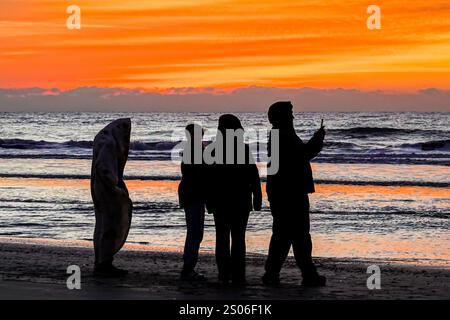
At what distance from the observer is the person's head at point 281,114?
891cm

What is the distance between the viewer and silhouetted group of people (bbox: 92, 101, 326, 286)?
895 cm

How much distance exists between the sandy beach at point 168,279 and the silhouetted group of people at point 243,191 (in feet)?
1.01

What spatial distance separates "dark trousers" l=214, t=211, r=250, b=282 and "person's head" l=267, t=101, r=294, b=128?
100cm

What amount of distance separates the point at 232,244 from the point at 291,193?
2.76 feet

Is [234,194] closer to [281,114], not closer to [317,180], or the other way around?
[281,114]

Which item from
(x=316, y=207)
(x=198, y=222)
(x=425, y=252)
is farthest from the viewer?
(x=316, y=207)

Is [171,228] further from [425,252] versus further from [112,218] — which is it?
[112,218]

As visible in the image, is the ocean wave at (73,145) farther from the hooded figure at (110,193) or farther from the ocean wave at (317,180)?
the hooded figure at (110,193)

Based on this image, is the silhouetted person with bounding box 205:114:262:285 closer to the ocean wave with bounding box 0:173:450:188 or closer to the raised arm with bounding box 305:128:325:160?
the raised arm with bounding box 305:128:325:160

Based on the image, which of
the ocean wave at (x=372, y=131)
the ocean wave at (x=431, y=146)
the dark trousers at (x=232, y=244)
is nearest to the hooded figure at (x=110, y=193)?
the dark trousers at (x=232, y=244)
